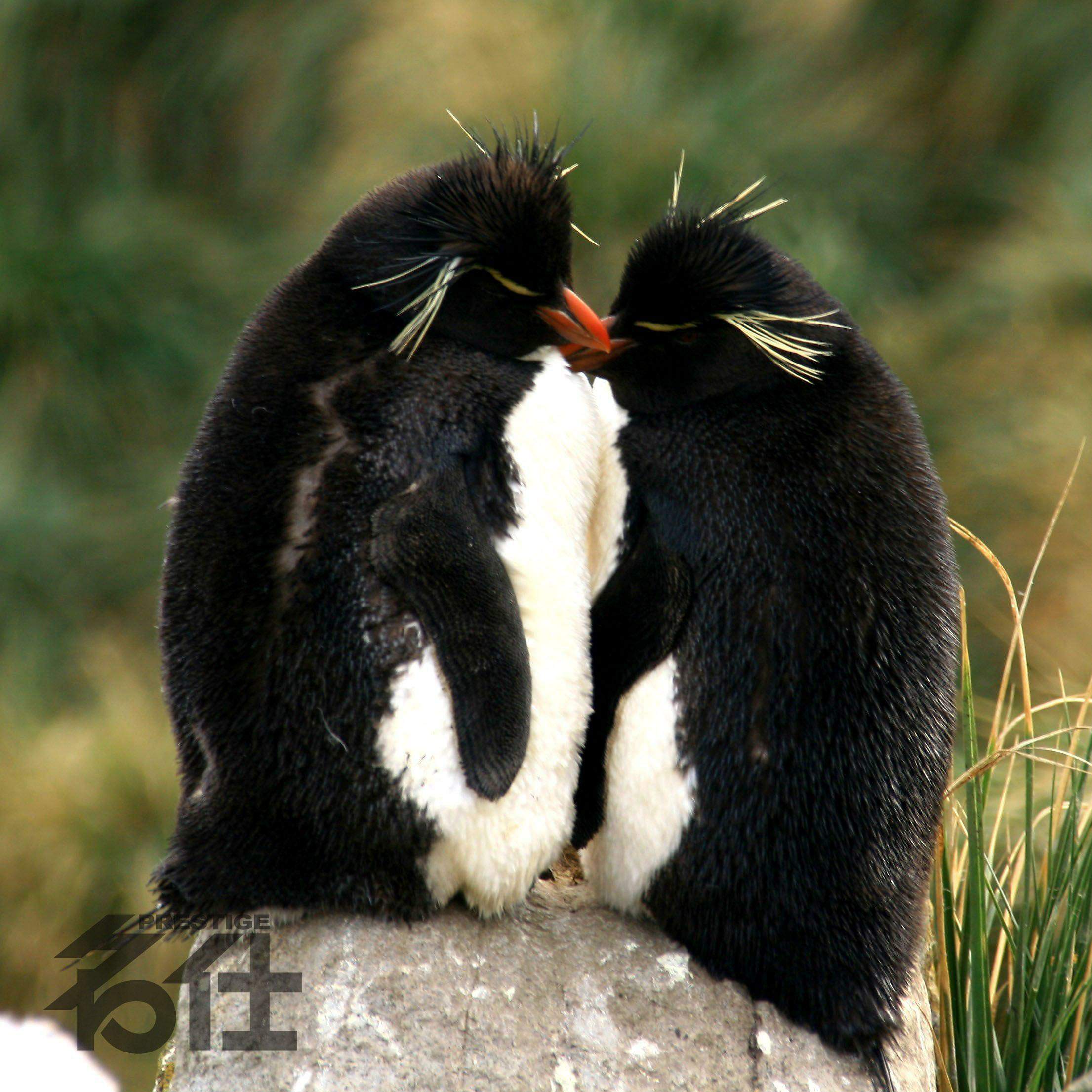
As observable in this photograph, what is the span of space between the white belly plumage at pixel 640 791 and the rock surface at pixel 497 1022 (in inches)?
2.8

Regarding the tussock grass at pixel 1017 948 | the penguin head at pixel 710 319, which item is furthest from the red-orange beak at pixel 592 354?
the tussock grass at pixel 1017 948

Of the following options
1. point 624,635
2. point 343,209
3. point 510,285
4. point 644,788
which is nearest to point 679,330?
point 510,285

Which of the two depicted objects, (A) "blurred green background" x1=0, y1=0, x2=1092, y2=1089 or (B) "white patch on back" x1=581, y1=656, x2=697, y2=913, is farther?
(A) "blurred green background" x1=0, y1=0, x2=1092, y2=1089

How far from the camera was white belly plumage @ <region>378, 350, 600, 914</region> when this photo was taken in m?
1.16

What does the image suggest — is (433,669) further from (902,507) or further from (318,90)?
(318,90)

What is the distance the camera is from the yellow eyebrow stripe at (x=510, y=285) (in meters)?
1.28

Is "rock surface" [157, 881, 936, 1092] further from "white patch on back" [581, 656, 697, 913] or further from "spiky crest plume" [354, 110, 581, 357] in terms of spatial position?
"spiky crest plume" [354, 110, 581, 357]

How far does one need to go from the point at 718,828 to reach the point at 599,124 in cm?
382

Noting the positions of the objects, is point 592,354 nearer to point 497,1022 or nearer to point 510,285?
point 510,285

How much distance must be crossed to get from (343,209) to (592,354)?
366cm

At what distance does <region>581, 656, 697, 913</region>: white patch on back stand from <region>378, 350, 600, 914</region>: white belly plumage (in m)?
0.05

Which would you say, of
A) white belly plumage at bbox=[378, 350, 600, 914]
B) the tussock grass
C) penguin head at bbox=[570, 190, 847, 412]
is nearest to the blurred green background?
the tussock grass

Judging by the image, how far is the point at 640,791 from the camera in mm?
1254

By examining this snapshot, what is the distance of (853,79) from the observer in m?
5.26
